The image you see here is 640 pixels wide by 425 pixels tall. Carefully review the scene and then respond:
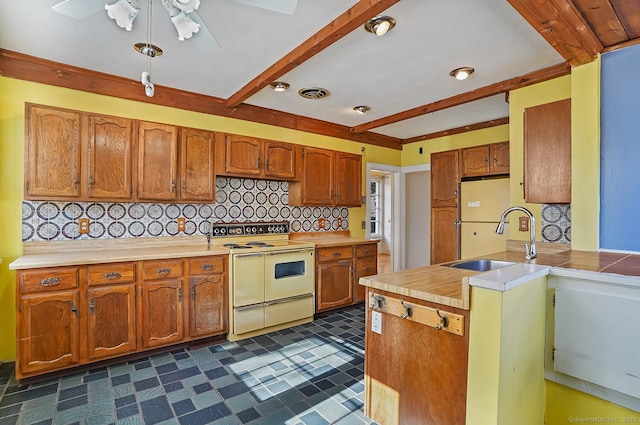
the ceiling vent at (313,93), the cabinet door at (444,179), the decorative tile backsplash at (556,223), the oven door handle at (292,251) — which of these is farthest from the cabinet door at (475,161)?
the oven door handle at (292,251)

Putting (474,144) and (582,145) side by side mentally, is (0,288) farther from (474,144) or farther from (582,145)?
(474,144)

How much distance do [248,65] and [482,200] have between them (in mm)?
3253

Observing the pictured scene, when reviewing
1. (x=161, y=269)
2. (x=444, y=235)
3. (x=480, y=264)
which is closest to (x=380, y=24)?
(x=480, y=264)

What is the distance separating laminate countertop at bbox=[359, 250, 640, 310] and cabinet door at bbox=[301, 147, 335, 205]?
2.32 meters

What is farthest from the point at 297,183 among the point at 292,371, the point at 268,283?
the point at 292,371

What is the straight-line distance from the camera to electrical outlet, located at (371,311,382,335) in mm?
1814

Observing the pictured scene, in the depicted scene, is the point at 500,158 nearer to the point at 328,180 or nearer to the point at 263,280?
the point at 328,180


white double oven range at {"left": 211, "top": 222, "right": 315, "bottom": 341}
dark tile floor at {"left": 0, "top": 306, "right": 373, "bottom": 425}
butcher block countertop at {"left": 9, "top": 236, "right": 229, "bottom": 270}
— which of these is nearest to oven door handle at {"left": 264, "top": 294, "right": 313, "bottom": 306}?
white double oven range at {"left": 211, "top": 222, "right": 315, "bottom": 341}

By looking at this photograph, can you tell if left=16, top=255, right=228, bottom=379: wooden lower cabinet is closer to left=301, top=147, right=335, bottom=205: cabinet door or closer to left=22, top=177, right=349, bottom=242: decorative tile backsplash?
left=22, top=177, right=349, bottom=242: decorative tile backsplash

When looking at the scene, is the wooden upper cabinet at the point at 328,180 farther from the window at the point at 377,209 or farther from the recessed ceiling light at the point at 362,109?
the window at the point at 377,209

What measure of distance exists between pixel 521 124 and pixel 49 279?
4122 millimetres

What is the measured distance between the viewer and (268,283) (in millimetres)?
3395

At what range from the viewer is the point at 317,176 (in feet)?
14.0

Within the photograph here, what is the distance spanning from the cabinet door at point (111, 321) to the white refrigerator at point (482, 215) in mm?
3898
